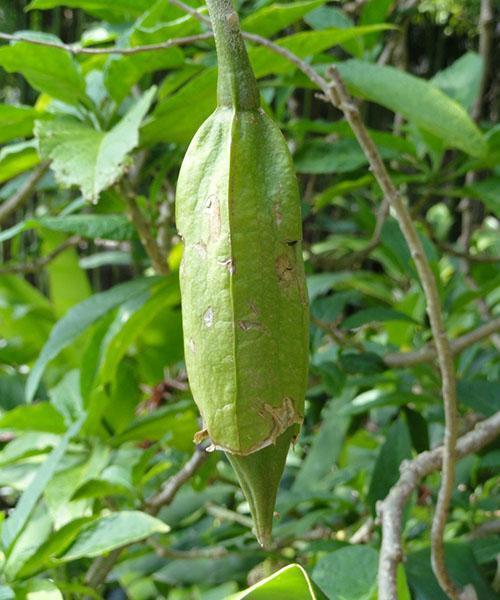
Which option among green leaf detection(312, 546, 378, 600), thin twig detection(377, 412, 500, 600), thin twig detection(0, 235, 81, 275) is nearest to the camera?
thin twig detection(377, 412, 500, 600)

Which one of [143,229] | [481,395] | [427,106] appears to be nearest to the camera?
[427,106]

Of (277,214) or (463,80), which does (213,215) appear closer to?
(277,214)

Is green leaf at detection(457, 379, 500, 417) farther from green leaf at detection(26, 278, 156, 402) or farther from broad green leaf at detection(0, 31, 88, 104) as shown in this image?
broad green leaf at detection(0, 31, 88, 104)

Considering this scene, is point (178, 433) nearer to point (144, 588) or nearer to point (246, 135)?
point (144, 588)

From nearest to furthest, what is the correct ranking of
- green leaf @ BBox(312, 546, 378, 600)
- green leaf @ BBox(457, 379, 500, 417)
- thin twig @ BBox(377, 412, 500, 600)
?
1. thin twig @ BBox(377, 412, 500, 600)
2. green leaf @ BBox(312, 546, 378, 600)
3. green leaf @ BBox(457, 379, 500, 417)

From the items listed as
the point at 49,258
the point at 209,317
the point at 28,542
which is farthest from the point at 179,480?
the point at 209,317

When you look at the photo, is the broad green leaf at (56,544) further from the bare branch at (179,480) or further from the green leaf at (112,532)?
the bare branch at (179,480)

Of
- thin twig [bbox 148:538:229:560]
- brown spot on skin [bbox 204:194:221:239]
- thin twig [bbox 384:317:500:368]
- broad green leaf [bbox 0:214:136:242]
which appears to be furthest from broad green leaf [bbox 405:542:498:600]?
brown spot on skin [bbox 204:194:221:239]
